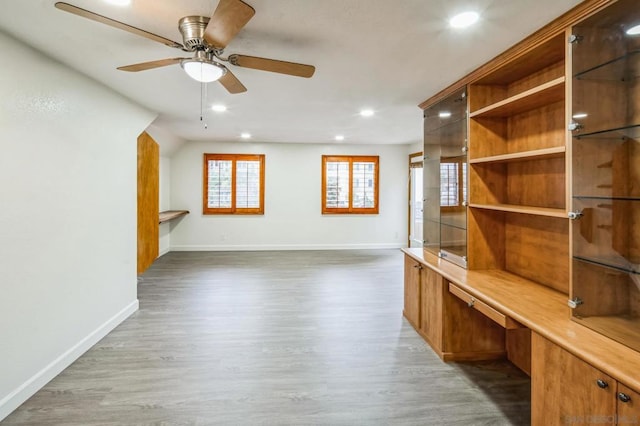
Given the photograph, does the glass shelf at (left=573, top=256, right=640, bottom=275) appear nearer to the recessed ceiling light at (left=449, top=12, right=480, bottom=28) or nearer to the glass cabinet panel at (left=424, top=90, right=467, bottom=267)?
the glass cabinet panel at (left=424, top=90, right=467, bottom=267)

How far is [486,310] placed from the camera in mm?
1988

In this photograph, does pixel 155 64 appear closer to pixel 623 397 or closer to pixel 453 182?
pixel 453 182

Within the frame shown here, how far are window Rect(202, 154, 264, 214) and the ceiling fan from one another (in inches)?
198

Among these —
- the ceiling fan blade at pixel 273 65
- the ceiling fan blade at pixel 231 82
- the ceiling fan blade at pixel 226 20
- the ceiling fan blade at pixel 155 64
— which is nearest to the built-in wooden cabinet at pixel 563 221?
the ceiling fan blade at pixel 273 65

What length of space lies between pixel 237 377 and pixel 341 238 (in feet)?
17.1

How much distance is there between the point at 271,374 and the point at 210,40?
2.27 meters

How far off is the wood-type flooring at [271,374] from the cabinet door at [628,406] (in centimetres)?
91

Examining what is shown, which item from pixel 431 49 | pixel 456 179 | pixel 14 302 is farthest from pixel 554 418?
pixel 14 302

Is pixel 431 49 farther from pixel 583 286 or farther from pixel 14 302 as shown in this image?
pixel 14 302

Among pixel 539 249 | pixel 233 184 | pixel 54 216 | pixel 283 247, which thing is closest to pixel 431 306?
pixel 539 249

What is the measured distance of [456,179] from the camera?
2.85m

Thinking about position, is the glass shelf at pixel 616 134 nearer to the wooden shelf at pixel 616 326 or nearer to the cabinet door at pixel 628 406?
the wooden shelf at pixel 616 326

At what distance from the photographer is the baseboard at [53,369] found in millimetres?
1973

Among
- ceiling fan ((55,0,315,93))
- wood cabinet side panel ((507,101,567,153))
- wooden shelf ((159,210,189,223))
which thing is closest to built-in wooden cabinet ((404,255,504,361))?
wood cabinet side panel ((507,101,567,153))
